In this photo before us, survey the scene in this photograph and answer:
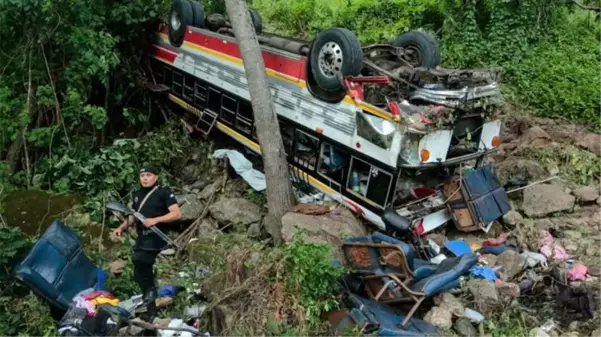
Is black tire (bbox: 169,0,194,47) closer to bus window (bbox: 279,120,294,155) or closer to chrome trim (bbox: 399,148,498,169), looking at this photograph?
bus window (bbox: 279,120,294,155)

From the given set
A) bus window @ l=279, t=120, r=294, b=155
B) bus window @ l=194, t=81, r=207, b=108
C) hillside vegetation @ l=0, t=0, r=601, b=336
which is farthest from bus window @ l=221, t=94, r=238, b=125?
hillside vegetation @ l=0, t=0, r=601, b=336

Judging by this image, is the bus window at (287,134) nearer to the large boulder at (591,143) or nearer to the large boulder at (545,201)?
the large boulder at (545,201)

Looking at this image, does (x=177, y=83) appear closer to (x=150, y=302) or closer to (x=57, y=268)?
(x=57, y=268)

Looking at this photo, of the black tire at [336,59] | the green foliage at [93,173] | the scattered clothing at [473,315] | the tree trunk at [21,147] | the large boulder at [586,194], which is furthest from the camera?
the tree trunk at [21,147]

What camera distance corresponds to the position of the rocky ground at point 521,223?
5.99 metres

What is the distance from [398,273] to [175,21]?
684cm

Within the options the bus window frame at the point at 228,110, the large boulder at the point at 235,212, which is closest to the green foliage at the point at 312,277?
the large boulder at the point at 235,212

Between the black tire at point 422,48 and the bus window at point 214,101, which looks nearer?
the black tire at point 422,48

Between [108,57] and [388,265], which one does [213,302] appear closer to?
[388,265]

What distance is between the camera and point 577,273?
677cm

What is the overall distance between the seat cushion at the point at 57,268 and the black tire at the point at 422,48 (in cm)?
519

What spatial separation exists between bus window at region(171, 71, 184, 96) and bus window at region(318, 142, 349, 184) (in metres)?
4.04

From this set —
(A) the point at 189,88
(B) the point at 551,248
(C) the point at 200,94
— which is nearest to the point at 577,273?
(B) the point at 551,248

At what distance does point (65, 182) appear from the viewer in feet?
30.5
